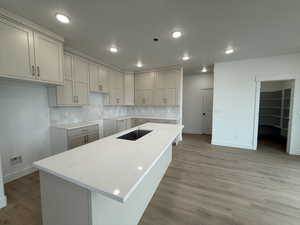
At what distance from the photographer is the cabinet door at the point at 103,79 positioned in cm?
377

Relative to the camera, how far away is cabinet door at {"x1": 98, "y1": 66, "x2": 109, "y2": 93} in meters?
3.77

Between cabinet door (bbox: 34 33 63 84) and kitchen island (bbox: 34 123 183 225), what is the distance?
172 centimetres

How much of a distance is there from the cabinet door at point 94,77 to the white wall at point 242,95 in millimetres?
3728

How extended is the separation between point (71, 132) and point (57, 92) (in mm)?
907

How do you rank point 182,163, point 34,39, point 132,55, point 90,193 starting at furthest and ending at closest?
point 132,55, point 182,163, point 34,39, point 90,193

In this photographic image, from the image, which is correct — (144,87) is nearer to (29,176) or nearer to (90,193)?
(29,176)

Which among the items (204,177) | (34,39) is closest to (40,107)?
(34,39)

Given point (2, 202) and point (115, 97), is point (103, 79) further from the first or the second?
point (2, 202)

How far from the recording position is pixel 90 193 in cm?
87

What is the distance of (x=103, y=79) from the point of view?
388cm

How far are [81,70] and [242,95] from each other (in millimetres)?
4654

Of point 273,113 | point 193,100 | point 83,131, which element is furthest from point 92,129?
point 273,113

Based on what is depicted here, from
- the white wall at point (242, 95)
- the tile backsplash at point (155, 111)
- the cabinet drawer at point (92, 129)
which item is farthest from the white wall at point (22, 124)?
the white wall at point (242, 95)

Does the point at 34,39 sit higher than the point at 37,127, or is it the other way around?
the point at 34,39
